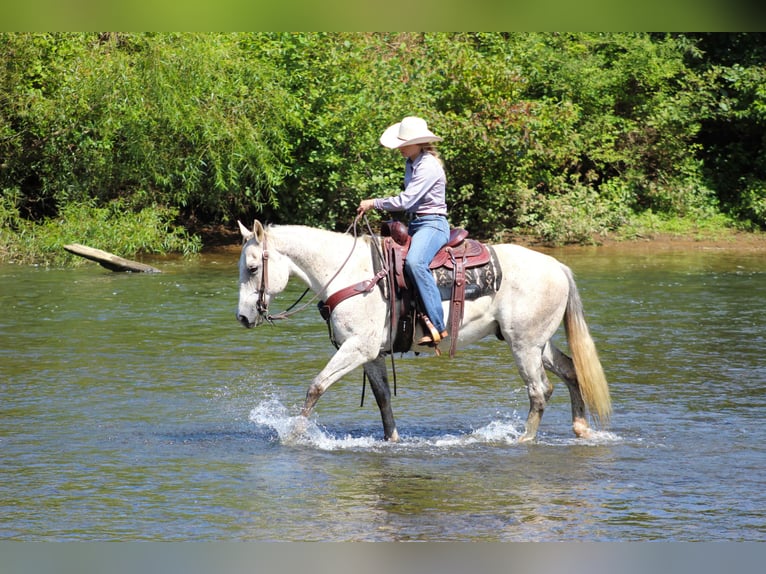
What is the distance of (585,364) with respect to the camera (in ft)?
29.2

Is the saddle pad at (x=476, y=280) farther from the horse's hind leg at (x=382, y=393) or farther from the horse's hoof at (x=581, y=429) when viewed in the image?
the horse's hoof at (x=581, y=429)

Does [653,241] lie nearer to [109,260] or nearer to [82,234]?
[109,260]

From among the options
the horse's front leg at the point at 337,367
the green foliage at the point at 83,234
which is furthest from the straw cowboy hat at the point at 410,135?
the green foliage at the point at 83,234

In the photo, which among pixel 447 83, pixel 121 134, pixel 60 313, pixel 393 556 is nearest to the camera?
pixel 393 556

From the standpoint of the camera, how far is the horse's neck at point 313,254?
858 centimetres

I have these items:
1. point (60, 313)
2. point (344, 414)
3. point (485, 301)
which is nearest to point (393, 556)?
point (485, 301)

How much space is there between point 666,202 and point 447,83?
20.2 feet

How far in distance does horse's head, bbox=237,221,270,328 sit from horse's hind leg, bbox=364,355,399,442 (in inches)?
38.7

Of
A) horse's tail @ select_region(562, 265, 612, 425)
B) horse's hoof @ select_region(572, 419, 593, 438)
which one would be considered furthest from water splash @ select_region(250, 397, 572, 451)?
horse's tail @ select_region(562, 265, 612, 425)

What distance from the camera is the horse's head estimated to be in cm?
844

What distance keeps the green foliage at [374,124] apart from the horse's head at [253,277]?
13958mm

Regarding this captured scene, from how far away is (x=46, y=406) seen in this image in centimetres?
997
